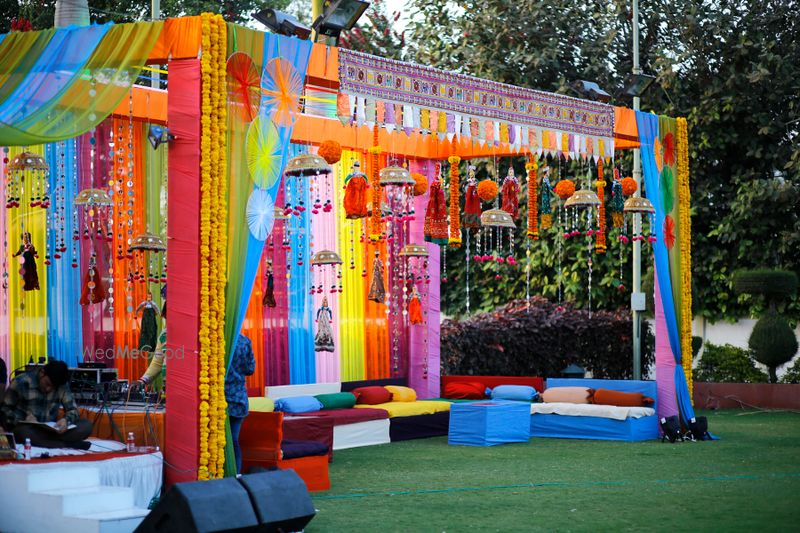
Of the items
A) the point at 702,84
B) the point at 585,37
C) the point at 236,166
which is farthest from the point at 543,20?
the point at 236,166

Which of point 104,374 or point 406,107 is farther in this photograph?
point 406,107

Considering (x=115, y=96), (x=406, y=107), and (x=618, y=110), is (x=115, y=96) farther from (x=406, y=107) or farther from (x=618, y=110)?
(x=618, y=110)

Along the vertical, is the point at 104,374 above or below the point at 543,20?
below

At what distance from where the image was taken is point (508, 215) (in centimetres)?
1356

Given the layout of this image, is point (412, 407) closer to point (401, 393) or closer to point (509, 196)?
point (401, 393)

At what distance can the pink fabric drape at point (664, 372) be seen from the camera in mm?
14438

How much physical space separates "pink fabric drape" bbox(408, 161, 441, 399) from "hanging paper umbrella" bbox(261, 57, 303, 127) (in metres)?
5.99

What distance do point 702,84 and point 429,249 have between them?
6.70 metres

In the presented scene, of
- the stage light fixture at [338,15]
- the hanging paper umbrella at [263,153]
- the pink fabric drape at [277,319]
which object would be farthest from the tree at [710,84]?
the hanging paper umbrella at [263,153]

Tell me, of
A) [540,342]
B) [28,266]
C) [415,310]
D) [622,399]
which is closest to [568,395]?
[622,399]

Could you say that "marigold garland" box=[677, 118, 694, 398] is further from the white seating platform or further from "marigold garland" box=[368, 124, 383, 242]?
the white seating platform

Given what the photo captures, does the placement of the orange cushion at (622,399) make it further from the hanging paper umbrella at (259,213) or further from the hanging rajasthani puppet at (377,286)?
the hanging paper umbrella at (259,213)

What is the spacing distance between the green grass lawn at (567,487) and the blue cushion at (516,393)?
1.21 metres

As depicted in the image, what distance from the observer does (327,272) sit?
1498 cm
